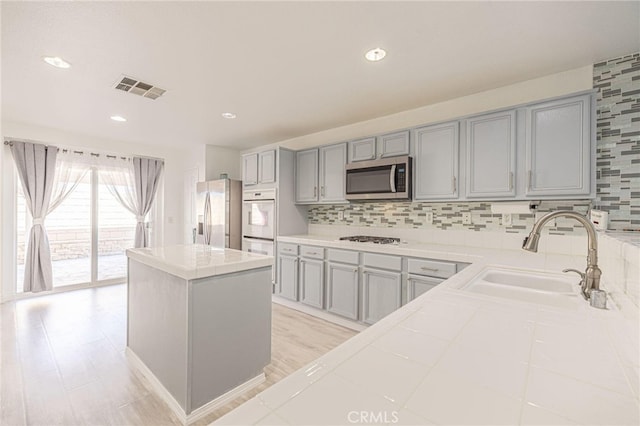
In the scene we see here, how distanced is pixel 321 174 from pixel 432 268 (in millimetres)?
1794

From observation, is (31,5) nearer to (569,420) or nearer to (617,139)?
(569,420)

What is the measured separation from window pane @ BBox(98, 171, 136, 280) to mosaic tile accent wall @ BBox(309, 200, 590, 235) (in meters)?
3.23

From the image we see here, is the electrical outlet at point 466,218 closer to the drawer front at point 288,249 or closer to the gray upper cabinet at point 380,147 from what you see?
the gray upper cabinet at point 380,147

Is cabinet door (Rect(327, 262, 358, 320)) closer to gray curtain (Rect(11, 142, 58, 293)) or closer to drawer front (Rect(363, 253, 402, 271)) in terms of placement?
drawer front (Rect(363, 253, 402, 271))

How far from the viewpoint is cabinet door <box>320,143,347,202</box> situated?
11.3 feet

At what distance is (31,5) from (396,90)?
101 inches

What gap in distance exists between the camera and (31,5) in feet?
5.27

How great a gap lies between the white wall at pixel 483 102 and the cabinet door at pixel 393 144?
0.81 feet

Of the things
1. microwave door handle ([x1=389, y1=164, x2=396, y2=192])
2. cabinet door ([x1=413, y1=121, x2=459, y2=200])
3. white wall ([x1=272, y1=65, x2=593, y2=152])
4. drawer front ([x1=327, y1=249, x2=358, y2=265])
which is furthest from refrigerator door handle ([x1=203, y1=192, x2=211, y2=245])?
cabinet door ([x1=413, y1=121, x2=459, y2=200])

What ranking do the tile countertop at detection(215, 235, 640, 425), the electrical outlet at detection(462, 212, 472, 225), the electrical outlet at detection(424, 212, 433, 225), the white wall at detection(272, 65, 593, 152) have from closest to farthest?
the tile countertop at detection(215, 235, 640, 425), the white wall at detection(272, 65, 593, 152), the electrical outlet at detection(462, 212, 472, 225), the electrical outlet at detection(424, 212, 433, 225)

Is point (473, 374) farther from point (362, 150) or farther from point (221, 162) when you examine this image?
point (221, 162)

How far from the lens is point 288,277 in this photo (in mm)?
3590

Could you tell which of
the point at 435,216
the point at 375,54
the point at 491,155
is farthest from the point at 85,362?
the point at 491,155

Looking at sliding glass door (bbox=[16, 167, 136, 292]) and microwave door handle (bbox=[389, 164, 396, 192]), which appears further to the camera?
sliding glass door (bbox=[16, 167, 136, 292])
